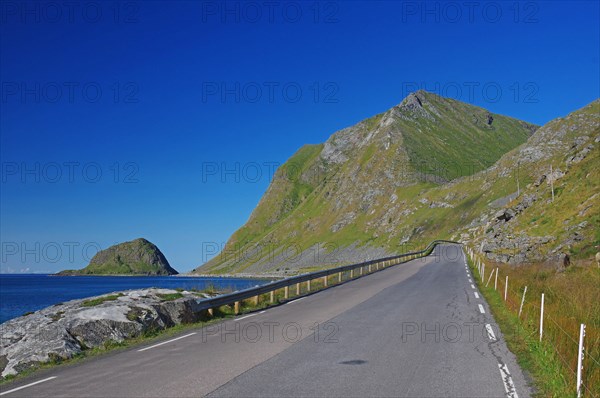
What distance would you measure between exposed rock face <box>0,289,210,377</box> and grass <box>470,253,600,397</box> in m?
8.90

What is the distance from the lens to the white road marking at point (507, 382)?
7.06 metres

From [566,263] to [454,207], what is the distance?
11921 centimetres

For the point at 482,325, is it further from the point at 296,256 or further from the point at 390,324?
the point at 296,256

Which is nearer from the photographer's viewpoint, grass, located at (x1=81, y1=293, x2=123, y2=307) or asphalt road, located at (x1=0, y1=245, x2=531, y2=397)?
asphalt road, located at (x1=0, y1=245, x2=531, y2=397)

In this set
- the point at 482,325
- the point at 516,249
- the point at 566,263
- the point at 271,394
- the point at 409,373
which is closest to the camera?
the point at 271,394

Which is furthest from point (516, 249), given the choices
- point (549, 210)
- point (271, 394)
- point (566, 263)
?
point (271, 394)

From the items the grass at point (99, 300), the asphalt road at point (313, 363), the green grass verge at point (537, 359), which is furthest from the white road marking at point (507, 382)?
the grass at point (99, 300)

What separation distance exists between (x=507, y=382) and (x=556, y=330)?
3450 mm

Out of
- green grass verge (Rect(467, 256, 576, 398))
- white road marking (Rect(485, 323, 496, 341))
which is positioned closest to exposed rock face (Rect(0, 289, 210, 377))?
white road marking (Rect(485, 323, 496, 341))

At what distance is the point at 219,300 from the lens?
16188 millimetres

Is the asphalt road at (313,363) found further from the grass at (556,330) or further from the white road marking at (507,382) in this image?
the grass at (556,330)

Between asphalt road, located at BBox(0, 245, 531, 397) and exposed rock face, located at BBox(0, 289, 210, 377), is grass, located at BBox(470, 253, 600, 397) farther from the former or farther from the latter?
exposed rock face, located at BBox(0, 289, 210, 377)

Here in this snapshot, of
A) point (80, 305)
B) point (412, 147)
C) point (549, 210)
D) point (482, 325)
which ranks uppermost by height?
point (412, 147)

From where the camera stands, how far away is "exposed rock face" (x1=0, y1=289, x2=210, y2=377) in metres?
10.6
